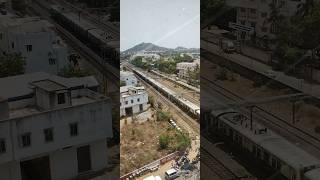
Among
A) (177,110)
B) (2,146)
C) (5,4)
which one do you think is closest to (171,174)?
(177,110)

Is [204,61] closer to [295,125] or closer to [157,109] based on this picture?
[157,109]

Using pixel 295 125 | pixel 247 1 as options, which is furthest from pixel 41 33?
pixel 295 125

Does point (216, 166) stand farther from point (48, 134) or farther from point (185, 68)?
point (48, 134)

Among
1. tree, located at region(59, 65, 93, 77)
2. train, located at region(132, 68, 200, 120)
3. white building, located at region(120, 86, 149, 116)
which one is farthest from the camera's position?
train, located at region(132, 68, 200, 120)

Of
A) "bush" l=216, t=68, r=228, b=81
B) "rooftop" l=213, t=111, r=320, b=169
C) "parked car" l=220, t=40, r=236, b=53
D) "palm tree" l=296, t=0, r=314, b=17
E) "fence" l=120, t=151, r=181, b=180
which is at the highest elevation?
"palm tree" l=296, t=0, r=314, b=17

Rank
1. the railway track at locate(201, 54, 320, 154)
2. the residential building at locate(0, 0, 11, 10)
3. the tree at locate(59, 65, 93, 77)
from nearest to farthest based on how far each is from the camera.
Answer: the residential building at locate(0, 0, 11, 10)
the tree at locate(59, 65, 93, 77)
the railway track at locate(201, 54, 320, 154)

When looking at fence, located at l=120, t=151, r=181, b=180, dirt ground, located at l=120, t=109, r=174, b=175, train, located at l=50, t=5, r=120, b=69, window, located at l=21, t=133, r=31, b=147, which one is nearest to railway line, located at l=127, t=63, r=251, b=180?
dirt ground, located at l=120, t=109, r=174, b=175

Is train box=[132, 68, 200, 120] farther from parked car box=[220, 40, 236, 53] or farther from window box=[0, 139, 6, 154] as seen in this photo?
window box=[0, 139, 6, 154]
